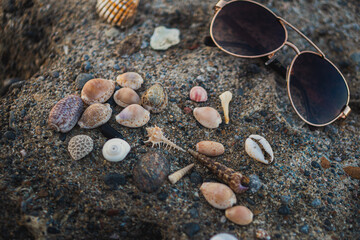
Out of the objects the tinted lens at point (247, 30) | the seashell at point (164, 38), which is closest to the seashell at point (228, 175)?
the tinted lens at point (247, 30)

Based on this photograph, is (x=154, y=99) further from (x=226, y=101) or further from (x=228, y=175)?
(x=228, y=175)

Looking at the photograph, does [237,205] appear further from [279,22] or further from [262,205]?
[279,22]

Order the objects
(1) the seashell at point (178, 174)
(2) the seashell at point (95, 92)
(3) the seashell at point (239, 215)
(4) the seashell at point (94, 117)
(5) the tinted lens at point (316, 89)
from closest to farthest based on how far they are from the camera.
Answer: (3) the seashell at point (239, 215) → (1) the seashell at point (178, 174) → (4) the seashell at point (94, 117) → (2) the seashell at point (95, 92) → (5) the tinted lens at point (316, 89)

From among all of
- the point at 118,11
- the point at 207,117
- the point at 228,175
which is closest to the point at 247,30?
the point at 207,117

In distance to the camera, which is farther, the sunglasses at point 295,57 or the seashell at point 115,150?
the sunglasses at point 295,57

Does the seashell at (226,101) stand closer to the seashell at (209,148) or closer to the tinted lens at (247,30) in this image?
the seashell at (209,148)

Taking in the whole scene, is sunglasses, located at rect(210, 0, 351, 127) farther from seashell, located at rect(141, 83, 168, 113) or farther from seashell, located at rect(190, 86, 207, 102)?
seashell, located at rect(141, 83, 168, 113)
